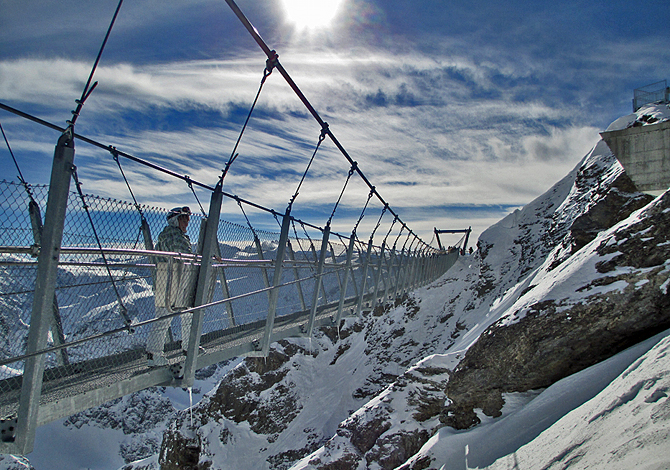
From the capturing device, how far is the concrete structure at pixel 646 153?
32.4 ft

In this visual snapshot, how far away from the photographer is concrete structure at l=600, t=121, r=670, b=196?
9891 millimetres

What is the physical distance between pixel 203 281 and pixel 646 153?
11.7m

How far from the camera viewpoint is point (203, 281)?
322 centimetres

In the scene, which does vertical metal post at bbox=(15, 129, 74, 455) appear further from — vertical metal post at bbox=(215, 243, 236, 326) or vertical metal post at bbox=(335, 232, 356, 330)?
vertical metal post at bbox=(335, 232, 356, 330)

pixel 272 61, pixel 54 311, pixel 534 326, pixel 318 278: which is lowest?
pixel 534 326

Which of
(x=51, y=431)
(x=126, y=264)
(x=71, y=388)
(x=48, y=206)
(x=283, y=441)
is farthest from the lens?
(x=51, y=431)

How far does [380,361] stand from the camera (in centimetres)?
4444

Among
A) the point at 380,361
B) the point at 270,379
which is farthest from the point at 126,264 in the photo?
the point at 270,379

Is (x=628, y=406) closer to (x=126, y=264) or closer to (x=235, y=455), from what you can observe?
(x=126, y=264)

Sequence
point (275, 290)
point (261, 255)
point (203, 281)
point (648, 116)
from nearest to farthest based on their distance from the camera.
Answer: point (203, 281)
point (275, 290)
point (261, 255)
point (648, 116)

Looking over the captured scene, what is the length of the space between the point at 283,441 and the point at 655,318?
49.7 m

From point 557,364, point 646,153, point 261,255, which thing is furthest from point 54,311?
point 646,153

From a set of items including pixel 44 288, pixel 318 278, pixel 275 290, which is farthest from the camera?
pixel 318 278

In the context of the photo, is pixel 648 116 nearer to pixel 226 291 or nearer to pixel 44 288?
pixel 226 291
